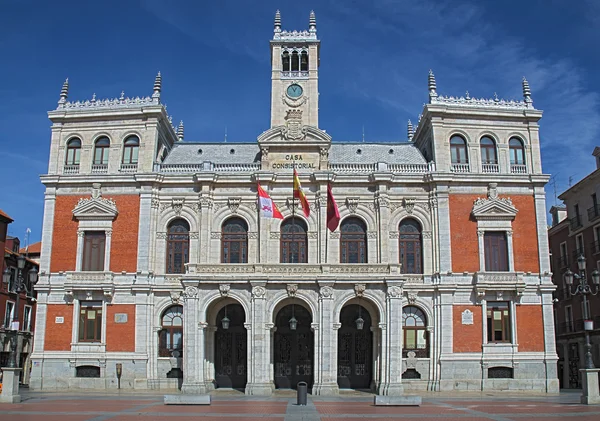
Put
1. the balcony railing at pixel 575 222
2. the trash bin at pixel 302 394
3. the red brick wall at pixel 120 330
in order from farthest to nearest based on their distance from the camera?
the balcony railing at pixel 575 222
the red brick wall at pixel 120 330
the trash bin at pixel 302 394

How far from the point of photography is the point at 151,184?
42156 millimetres

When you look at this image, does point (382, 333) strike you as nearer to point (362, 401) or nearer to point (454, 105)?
point (362, 401)

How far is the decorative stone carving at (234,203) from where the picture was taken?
138 feet

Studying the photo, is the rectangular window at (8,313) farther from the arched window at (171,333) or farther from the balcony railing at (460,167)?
the balcony railing at (460,167)

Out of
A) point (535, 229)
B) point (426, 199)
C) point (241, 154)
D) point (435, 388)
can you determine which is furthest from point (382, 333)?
point (241, 154)

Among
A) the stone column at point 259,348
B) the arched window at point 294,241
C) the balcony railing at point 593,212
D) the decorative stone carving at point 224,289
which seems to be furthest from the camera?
the balcony railing at point 593,212

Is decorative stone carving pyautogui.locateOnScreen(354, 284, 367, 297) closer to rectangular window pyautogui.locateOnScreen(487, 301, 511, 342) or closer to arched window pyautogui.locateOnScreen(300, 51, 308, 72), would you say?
rectangular window pyautogui.locateOnScreen(487, 301, 511, 342)

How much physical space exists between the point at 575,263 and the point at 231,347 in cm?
Result: 2940

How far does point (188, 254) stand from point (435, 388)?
1779cm

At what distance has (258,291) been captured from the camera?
37.4 meters

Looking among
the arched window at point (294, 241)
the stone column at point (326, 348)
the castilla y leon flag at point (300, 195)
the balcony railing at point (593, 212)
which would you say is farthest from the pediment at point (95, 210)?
the balcony railing at point (593, 212)

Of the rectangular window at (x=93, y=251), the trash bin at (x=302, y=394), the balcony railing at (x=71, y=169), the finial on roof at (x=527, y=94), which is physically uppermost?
the finial on roof at (x=527, y=94)

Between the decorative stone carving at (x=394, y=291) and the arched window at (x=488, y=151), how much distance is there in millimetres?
11881

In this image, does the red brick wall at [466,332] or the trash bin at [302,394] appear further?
the red brick wall at [466,332]
